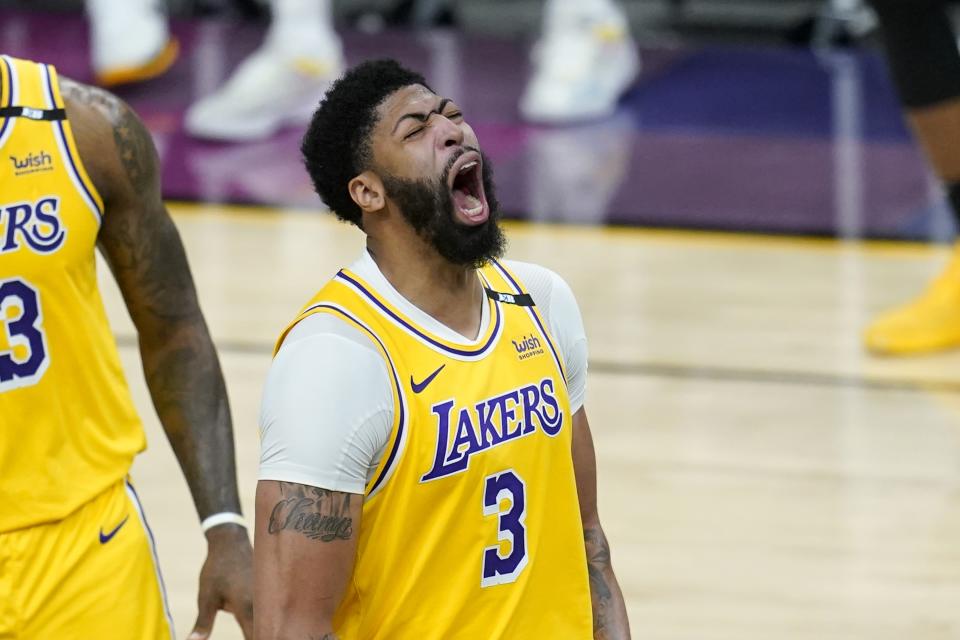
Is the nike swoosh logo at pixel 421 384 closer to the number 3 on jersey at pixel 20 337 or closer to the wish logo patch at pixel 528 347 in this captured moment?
the wish logo patch at pixel 528 347

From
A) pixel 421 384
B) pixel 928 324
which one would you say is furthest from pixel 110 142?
pixel 928 324

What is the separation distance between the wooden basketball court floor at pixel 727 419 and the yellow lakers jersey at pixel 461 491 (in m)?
1.60

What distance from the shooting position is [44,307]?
2.34 metres

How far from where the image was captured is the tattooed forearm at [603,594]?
2.29 meters

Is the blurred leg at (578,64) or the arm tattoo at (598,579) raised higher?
the arm tattoo at (598,579)

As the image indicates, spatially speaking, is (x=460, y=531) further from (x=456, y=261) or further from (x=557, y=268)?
(x=557, y=268)

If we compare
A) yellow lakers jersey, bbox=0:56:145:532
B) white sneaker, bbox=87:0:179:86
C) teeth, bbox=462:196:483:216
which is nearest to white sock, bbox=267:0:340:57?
white sneaker, bbox=87:0:179:86

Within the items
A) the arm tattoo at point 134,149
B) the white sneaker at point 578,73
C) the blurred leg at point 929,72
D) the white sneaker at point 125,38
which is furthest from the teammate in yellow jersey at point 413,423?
the white sneaker at point 125,38

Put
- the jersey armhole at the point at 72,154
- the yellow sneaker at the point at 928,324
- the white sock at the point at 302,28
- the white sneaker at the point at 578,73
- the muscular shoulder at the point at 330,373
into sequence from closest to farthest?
the muscular shoulder at the point at 330,373, the jersey armhole at the point at 72,154, the yellow sneaker at the point at 928,324, the white sock at the point at 302,28, the white sneaker at the point at 578,73

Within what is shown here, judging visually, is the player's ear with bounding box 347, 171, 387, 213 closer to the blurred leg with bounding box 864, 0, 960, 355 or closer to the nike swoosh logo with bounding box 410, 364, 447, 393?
the nike swoosh logo with bounding box 410, 364, 447, 393

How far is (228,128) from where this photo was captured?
7406mm

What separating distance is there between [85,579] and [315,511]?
0.54 metres

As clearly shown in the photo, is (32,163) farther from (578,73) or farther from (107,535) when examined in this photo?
(578,73)

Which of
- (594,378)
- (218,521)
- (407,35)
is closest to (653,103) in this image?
(407,35)
